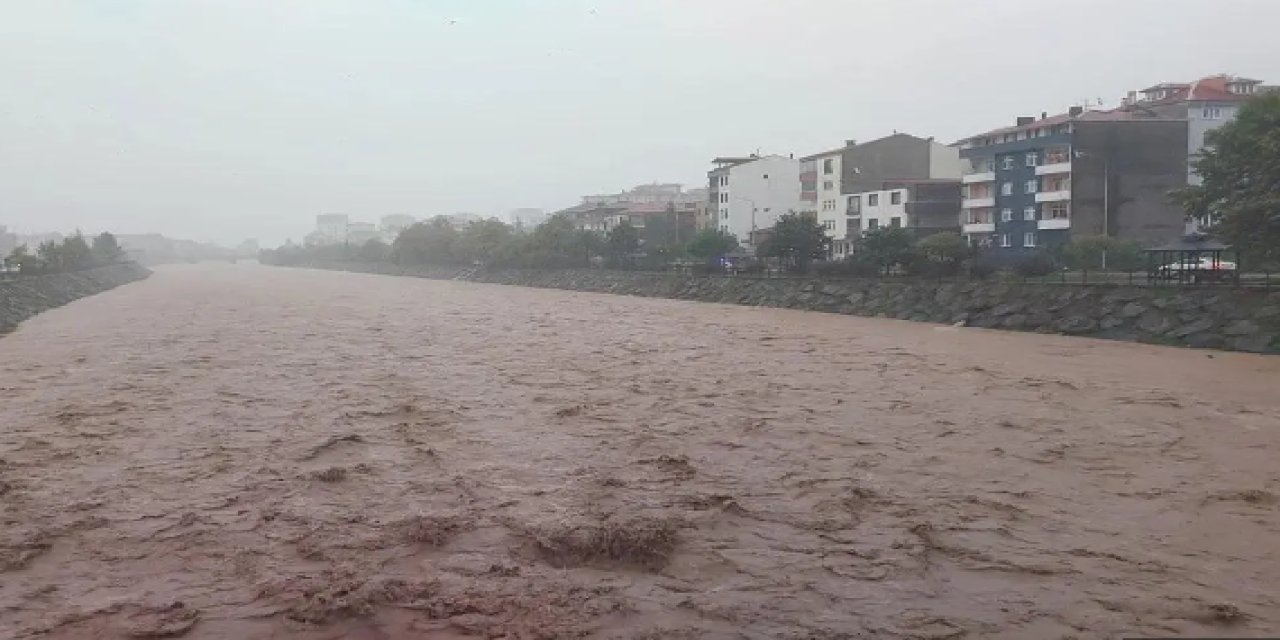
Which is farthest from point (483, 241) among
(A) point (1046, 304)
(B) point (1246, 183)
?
(B) point (1246, 183)

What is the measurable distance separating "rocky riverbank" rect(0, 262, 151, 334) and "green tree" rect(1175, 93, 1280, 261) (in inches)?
1018

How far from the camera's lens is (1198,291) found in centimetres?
1741

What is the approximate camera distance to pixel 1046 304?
66.5 feet

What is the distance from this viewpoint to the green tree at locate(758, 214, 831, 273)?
3156 centimetres

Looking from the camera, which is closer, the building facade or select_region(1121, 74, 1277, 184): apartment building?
select_region(1121, 74, 1277, 184): apartment building

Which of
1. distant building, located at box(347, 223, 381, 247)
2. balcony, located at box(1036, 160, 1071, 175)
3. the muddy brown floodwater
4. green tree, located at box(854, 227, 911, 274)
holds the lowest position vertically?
the muddy brown floodwater

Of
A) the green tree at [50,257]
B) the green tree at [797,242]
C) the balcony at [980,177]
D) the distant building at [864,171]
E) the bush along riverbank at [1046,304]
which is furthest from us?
the distant building at [864,171]

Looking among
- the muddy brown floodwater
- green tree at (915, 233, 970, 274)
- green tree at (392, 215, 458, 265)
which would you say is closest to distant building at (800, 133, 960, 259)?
green tree at (915, 233, 970, 274)

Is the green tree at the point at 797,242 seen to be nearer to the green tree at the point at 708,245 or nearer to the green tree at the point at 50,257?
the green tree at the point at 708,245

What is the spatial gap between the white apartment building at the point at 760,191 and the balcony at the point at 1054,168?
17031mm

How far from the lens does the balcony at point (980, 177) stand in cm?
3529

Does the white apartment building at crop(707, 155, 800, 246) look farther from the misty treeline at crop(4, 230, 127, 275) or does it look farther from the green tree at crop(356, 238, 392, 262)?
the green tree at crop(356, 238, 392, 262)

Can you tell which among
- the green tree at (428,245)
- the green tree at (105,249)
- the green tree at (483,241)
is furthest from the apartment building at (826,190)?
the green tree at (105,249)

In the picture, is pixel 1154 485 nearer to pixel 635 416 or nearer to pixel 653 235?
pixel 635 416
